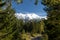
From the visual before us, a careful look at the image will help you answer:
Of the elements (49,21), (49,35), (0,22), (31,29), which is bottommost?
(31,29)

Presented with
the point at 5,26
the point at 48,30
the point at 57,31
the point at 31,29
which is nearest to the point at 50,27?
the point at 48,30

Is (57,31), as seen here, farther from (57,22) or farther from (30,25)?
(30,25)

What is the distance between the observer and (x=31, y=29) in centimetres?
10219

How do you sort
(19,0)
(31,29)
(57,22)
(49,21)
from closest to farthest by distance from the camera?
(19,0) < (57,22) < (49,21) < (31,29)

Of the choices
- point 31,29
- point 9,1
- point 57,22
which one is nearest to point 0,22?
point 57,22

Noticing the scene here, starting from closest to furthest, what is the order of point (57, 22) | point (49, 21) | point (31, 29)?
point (57, 22) → point (49, 21) → point (31, 29)

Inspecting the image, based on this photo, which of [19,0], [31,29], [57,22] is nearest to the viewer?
[19,0]

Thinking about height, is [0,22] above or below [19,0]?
below

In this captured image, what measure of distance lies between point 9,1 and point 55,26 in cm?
2413

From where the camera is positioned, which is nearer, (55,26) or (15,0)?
(15,0)

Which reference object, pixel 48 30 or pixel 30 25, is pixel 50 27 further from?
pixel 30 25

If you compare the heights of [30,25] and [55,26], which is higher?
[55,26]

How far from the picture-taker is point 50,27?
31281 millimetres

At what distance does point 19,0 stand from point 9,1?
1.31 feet
